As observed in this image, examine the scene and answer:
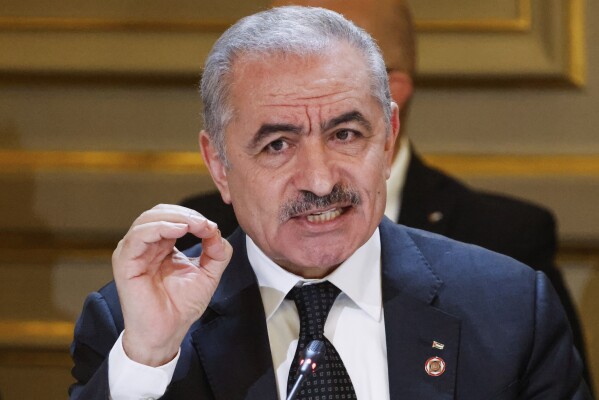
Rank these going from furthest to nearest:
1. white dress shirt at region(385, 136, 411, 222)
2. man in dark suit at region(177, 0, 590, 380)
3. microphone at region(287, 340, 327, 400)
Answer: white dress shirt at region(385, 136, 411, 222) → man in dark suit at region(177, 0, 590, 380) → microphone at region(287, 340, 327, 400)

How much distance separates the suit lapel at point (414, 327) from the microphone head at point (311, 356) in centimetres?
18

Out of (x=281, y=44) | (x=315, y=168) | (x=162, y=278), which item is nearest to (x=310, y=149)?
(x=315, y=168)

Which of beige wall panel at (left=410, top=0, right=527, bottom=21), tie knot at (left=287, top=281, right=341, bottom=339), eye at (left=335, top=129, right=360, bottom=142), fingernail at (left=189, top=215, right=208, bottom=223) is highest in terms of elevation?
eye at (left=335, top=129, right=360, bottom=142)

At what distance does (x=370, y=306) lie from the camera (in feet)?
5.98

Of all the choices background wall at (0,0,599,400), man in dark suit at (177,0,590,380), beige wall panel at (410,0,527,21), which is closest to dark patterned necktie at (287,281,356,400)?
man in dark suit at (177,0,590,380)

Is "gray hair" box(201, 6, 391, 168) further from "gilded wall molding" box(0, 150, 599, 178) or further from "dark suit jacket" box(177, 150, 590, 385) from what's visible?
"gilded wall molding" box(0, 150, 599, 178)

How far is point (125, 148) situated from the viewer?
2.78m

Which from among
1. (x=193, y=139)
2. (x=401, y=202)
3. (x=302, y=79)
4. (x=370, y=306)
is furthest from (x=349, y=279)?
(x=193, y=139)

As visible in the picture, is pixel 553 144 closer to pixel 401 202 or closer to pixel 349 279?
pixel 401 202

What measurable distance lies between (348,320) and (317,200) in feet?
0.72

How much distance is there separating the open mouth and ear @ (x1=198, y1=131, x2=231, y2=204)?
182 mm

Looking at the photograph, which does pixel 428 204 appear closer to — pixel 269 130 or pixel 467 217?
pixel 467 217

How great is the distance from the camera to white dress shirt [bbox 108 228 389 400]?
1768 mm

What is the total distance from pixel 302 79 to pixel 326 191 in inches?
6.5
